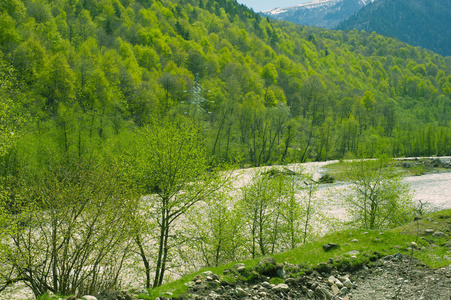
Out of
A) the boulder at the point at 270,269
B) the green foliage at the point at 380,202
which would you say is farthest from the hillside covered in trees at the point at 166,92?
the boulder at the point at 270,269

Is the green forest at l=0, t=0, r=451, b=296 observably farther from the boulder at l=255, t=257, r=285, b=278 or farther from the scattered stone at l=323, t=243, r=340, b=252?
the scattered stone at l=323, t=243, r=340, b=252

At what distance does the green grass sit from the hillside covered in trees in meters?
8.22

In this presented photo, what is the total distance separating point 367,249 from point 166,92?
61049 mm

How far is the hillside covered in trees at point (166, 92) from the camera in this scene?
41.3 meters

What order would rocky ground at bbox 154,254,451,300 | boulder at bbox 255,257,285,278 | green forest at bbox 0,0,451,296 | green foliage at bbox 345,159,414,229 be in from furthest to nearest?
green foliage at bbox 345,159,414,229
green forest at bbox 0,0,451,296
boulder at bbox 255,257,285,278
rocky ground at bbox 154,254,451,300

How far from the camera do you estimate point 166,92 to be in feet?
227

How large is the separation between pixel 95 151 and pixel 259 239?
25.3 meters

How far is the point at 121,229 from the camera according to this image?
1253 cm

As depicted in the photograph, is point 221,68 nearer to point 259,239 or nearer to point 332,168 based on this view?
point 332,168

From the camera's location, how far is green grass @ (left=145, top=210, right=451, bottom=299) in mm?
11336

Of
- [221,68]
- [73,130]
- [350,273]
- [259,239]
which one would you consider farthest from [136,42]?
[350,273]

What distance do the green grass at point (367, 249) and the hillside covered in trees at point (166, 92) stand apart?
822 cm

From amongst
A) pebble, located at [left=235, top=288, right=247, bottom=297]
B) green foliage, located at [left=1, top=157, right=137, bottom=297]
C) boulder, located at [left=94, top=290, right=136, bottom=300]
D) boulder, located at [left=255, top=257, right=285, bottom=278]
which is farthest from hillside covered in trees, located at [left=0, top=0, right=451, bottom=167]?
boulder, located at [left=94, top=290, right=136, bottom=300]

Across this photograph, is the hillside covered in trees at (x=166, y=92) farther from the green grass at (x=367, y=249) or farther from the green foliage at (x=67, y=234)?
the green foliage at (x=67, y=234)
